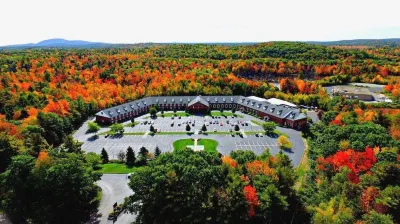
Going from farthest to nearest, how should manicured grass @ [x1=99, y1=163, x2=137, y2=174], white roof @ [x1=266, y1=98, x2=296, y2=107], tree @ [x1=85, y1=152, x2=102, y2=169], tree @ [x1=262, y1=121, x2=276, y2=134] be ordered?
white roof @ [x1=266, y1=98, x2=296, y2=107] → tree @ [x1=262, y1=121, x2=276, y2=134] → manicured grass @ [x1=99, y1=163, x2=137, y2=174] → tree @ [x1=85, y1=152, x2=102, y2=169]

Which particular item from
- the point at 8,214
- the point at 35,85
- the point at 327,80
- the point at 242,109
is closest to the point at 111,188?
the point at 8,214

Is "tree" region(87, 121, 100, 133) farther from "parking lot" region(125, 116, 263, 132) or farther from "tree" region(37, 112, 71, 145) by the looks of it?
"parking lot" region(125, 116, 263, 132)

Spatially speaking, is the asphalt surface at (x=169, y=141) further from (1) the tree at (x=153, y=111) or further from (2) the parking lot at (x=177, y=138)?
(1) the tree at (x=153, y=111)

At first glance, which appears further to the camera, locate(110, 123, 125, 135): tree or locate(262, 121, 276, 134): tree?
locate(110, 123, 125, 135): tree

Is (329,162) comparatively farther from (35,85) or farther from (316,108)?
(35,85)

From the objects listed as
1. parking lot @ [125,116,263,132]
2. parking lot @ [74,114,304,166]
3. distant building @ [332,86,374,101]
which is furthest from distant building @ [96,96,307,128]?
distant building @ [332,86,374,101]

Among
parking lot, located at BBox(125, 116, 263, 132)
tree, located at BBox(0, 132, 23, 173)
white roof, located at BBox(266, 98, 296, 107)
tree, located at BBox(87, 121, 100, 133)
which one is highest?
tree, located at BBox(0, 132, 23, 173)

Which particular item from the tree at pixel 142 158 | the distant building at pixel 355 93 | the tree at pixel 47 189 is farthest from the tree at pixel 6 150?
the distant building at pixel 355 93

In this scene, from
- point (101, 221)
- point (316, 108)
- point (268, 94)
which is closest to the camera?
point (101, 221)
